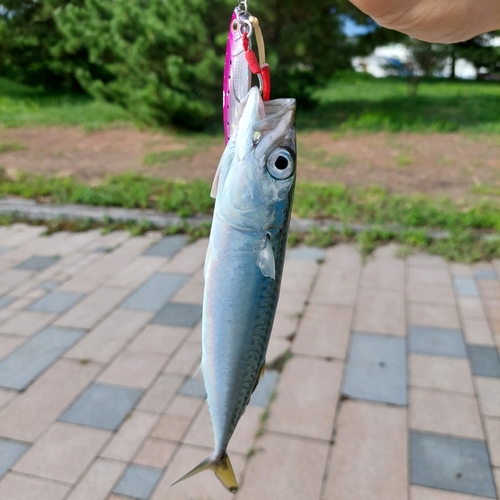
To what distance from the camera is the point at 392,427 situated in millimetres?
3012

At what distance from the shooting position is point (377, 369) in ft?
11.5

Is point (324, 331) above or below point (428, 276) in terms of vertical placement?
below

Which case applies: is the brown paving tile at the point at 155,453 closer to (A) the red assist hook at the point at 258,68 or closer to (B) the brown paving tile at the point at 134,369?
(B) the brown paving tile at the point at 134,369

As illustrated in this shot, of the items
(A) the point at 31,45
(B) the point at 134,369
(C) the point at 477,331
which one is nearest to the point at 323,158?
(C) the point at 477,331

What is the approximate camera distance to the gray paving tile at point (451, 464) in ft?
8.66

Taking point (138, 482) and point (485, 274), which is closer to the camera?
point (138, 482)

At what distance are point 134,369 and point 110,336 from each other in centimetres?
52

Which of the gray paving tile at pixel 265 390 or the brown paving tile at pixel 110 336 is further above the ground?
the brown paving tile at pixel 110 336

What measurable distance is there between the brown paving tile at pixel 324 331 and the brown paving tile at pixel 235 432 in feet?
2.53

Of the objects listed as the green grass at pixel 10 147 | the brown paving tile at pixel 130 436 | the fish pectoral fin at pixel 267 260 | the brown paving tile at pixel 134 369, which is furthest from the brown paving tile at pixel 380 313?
the green grass at pixel 10 147

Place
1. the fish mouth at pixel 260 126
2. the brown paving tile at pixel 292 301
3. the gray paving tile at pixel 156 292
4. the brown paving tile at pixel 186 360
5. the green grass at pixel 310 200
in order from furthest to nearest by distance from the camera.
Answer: the green grass at pixel 310 200, the gray paving tile at pixel 156 292, the brown paving tile at pixel 292 301, the brown paving tile at pixel 186 360, the fish mouth at pixel 260 126

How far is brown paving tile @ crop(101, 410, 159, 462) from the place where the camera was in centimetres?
288

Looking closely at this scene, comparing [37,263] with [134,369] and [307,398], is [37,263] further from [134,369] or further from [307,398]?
[307,398]

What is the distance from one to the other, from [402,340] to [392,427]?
0.95m
